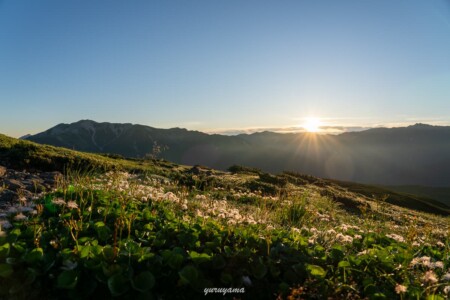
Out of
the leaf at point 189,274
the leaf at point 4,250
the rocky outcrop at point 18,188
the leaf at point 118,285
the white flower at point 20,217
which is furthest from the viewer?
the rocky outcrop at point 18,188

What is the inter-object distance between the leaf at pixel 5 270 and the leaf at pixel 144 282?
1.72m

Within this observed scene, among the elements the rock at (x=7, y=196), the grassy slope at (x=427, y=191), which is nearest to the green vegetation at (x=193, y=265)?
the rock at (x=7, y=196)

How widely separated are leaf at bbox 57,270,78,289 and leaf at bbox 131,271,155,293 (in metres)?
0.79

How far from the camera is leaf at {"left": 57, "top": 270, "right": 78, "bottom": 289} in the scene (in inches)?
180

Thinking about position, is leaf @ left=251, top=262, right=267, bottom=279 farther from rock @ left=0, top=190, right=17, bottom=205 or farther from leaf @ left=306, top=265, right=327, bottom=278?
rock @ left=0, top=190, right=17, bottom=205

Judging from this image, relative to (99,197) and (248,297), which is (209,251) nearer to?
(248,297)

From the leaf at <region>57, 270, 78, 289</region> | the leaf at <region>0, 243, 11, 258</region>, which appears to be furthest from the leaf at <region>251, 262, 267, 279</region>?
the leaf at <region>0, 243, 11, 258</region>

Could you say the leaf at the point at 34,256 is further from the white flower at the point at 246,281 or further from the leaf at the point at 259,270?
the leaf at the point at 259,270

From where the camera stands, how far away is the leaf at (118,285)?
455cm

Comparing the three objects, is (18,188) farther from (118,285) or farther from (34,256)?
(118,285)

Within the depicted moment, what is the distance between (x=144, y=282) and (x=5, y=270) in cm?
193

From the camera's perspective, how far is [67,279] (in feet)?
15.3

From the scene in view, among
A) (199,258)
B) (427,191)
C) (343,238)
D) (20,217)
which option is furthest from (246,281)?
(427,191)

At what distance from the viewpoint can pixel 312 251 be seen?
6.06m
